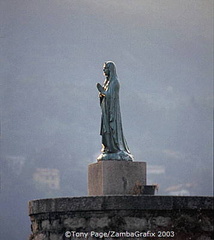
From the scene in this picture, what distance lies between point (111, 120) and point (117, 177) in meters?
1.25

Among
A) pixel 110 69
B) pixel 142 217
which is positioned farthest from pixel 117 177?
pixel 110 69

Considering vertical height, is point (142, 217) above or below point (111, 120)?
below

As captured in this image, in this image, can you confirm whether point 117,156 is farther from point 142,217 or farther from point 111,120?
point 142,217

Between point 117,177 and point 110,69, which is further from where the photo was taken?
point 110,69

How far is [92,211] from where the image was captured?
14.6 metres

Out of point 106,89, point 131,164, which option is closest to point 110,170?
point 131,164

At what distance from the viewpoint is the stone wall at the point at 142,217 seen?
1441 cm

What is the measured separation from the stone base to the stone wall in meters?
1.77

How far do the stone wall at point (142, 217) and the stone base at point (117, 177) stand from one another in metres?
1.77

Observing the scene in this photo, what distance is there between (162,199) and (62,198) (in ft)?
6.02

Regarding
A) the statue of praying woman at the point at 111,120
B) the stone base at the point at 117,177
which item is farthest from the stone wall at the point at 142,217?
the statue of praying woman at the point at 111,120

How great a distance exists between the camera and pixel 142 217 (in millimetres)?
14445

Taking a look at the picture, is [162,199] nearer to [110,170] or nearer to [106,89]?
[110,170]

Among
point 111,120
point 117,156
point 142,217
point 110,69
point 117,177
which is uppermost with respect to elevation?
point 110,69
